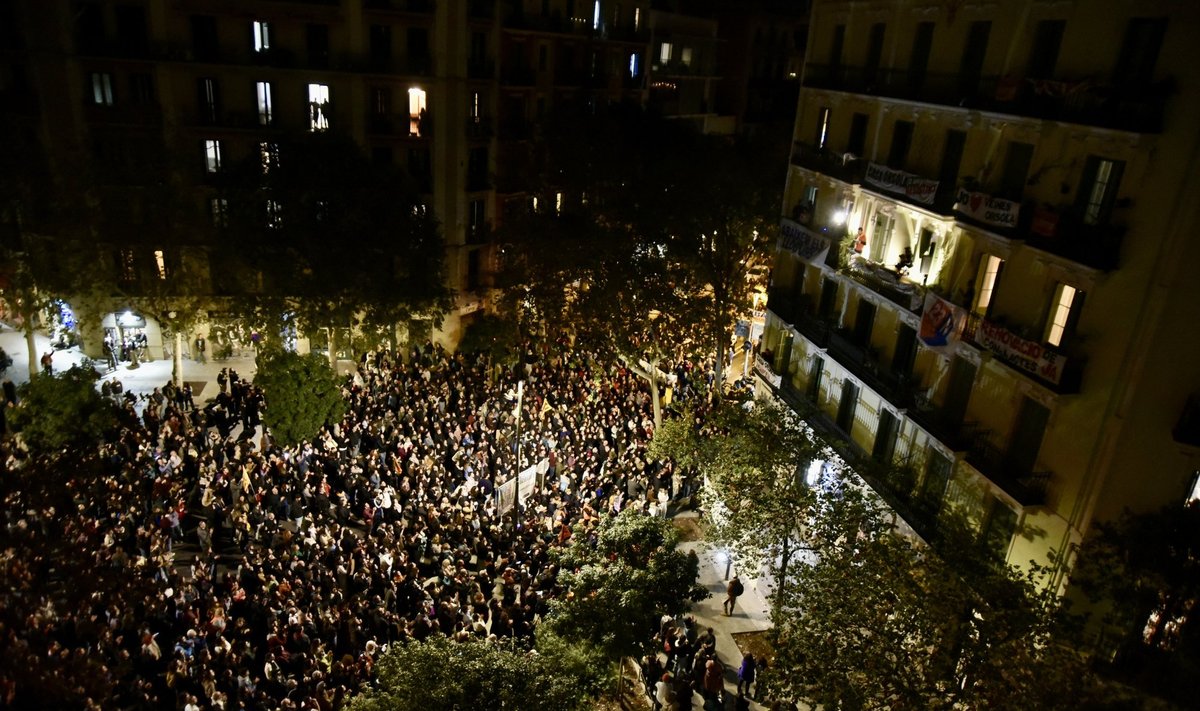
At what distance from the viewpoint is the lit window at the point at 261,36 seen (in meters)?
34.7

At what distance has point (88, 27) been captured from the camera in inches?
1314

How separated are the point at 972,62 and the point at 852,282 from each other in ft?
23.2

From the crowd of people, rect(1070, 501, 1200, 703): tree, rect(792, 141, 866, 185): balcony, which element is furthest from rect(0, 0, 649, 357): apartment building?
rect(1070, 501, 1200, 703): tree

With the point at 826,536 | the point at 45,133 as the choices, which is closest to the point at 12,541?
the point at 826,536

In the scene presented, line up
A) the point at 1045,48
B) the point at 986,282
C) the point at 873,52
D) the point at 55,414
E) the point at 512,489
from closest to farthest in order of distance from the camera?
the point at 1045,48 → the point at 986,282 → the point at 55,414 → the point at 873,52 → the point at 512,489

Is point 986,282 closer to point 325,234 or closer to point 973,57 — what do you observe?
point 973,57

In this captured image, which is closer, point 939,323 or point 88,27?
point 939,323

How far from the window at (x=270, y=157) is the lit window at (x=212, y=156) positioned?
6.24 m

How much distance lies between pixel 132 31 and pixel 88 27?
168cm

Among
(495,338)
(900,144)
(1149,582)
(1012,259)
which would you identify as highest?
(900,144)

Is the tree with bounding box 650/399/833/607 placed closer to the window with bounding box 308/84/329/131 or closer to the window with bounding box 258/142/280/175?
the window with bounding box 258/142/280/175

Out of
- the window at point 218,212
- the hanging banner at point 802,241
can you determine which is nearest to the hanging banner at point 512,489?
the hanging banner at point 802,241

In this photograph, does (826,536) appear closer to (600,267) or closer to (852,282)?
(852,282)

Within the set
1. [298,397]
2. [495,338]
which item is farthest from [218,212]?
[495,338]
